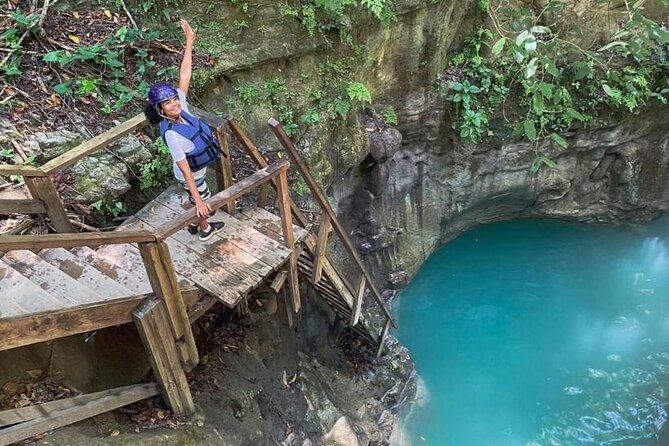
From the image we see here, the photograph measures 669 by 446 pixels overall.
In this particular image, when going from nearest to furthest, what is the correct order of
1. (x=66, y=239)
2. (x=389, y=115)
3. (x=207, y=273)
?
(x=66, y=239), (x=207, y=273), (x=389, y=115)

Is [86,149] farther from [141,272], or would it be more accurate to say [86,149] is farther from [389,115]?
[389,115]

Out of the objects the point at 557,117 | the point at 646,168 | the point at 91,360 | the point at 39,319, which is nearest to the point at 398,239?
the point at 557,117

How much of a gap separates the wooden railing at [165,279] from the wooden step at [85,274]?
0.40 m

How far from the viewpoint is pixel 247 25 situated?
6.35 metres

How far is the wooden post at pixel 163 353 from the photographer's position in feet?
11.6

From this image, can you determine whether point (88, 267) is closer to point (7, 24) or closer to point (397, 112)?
point (7, 24)

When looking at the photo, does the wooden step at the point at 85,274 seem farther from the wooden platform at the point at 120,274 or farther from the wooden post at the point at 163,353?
the wooden post at the point at 163,353

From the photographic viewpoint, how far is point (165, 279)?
3.51m

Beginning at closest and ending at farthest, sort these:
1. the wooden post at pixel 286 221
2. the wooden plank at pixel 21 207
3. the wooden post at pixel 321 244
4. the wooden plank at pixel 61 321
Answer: the wooden plank at pixel 61 321
the wooden plank at pixel 21 207
the wooden post at pixel 286 221
the wooden post at pixel 321 244

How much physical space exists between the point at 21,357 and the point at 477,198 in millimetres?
8746

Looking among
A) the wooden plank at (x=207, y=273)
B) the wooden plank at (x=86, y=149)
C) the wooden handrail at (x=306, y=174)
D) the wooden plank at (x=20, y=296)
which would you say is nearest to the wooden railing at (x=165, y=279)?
the wooden handrail at (x=306, y=174)

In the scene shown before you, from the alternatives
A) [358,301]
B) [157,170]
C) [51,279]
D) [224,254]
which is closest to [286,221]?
[224,254]

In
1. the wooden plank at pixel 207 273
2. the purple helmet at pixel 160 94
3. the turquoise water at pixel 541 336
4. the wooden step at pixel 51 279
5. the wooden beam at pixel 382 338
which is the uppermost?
the purple helmet at pixel 160 94

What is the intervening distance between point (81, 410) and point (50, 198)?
1.70 metres
